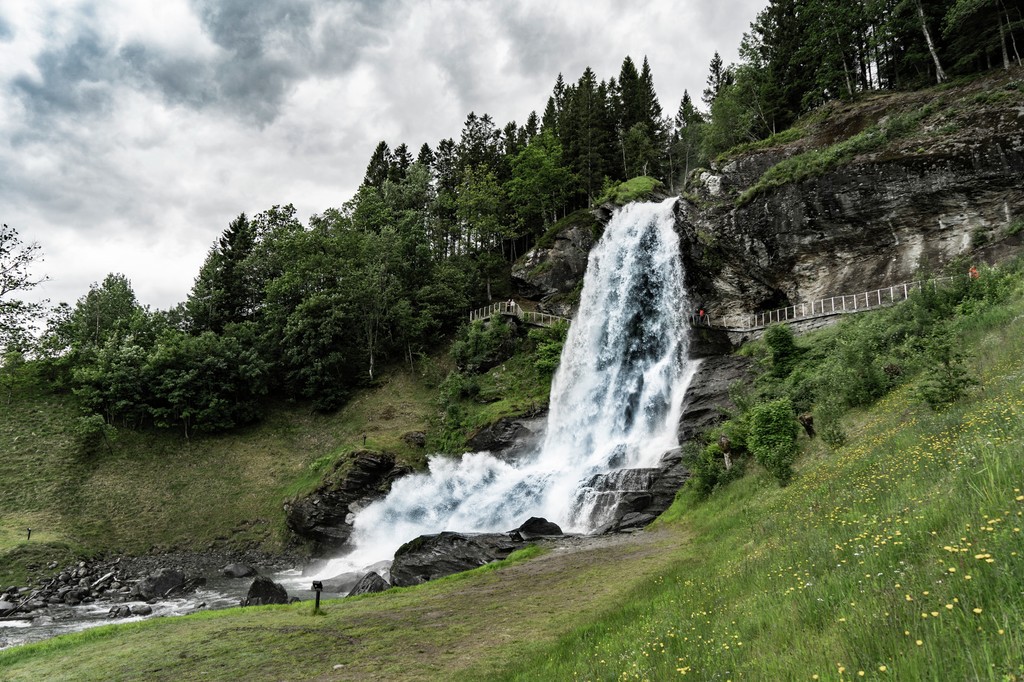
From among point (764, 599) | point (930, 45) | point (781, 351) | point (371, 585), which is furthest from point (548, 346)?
point (764, 599)

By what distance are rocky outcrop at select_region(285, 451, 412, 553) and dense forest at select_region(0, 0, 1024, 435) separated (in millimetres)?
12639

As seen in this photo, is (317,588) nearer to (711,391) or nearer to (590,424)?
(711,391)

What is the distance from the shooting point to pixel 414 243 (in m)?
52.4

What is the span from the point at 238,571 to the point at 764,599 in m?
28.8

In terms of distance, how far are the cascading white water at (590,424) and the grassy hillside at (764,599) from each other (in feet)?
30.9

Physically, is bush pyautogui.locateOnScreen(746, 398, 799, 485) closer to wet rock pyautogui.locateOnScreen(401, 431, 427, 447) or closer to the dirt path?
the dirt path

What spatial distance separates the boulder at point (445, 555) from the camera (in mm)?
18109

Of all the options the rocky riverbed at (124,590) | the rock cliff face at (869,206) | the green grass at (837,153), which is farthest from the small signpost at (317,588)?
the green grass at (837,153)

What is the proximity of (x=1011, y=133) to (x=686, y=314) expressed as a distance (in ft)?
57.4

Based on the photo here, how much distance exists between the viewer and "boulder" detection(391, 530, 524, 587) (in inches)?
713

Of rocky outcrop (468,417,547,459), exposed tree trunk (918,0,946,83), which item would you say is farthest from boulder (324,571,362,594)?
exposed tree trunk (918,0,946,83)

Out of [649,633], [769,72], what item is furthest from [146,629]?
[769,72]

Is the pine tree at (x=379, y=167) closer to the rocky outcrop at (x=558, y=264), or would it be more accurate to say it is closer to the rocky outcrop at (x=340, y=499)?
the rocky outcrop at (x=558, y=264)

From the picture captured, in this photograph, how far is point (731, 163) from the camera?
118ft
